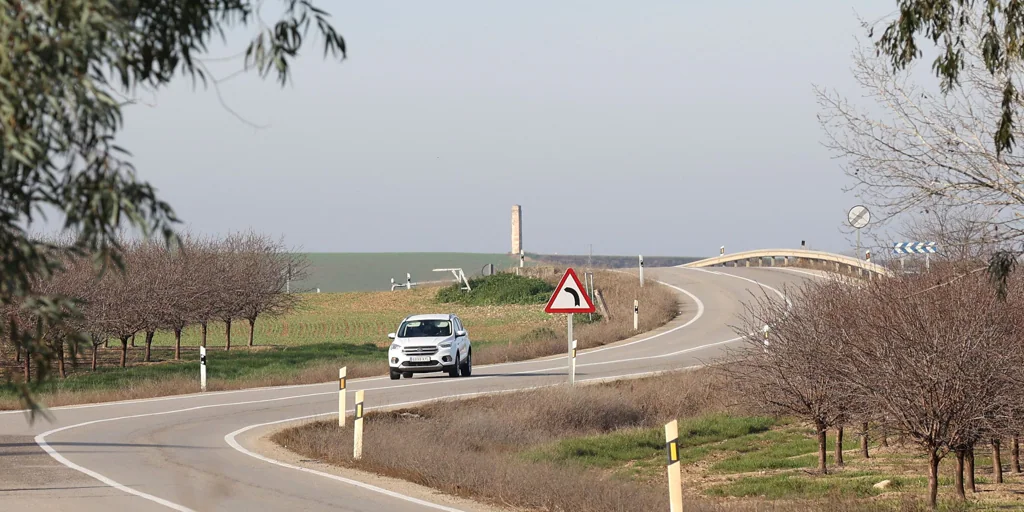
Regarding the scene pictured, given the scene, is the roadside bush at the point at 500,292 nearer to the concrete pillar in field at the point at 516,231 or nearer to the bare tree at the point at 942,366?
the concrete pillar in field at the point at 516,231

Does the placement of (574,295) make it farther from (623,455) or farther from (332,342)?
(332,342)

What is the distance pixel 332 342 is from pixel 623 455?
2876cm

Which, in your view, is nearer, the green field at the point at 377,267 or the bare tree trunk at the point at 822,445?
the bare tree trunk at the point at 822,445

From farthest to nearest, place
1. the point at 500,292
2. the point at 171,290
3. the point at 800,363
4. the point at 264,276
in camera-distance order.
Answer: the point at 500,292 → the point at 264,276 → the point at 171,290 → the point at 800,363

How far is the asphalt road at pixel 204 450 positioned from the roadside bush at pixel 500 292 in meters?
27.1

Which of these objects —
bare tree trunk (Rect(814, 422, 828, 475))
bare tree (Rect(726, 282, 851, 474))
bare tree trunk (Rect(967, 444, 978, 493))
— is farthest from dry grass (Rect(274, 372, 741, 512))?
bare tree trunk (Rect(967, 444, 978, 493))

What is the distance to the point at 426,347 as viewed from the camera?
2953cm

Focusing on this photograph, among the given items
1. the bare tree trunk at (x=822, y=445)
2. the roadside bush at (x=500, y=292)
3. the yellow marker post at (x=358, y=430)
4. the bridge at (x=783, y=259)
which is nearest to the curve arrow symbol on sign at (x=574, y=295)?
the bare tree trunk at (x=822, y=445)

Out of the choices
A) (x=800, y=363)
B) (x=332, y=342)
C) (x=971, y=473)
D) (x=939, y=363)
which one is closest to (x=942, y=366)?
(x=939, y=363)

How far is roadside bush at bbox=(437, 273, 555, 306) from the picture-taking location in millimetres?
63656

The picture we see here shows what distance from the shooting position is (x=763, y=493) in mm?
18094

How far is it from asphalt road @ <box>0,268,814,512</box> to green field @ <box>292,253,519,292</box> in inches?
1995

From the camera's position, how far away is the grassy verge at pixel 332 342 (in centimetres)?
3084

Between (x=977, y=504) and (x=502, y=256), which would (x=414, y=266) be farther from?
(x=977, y=504)
